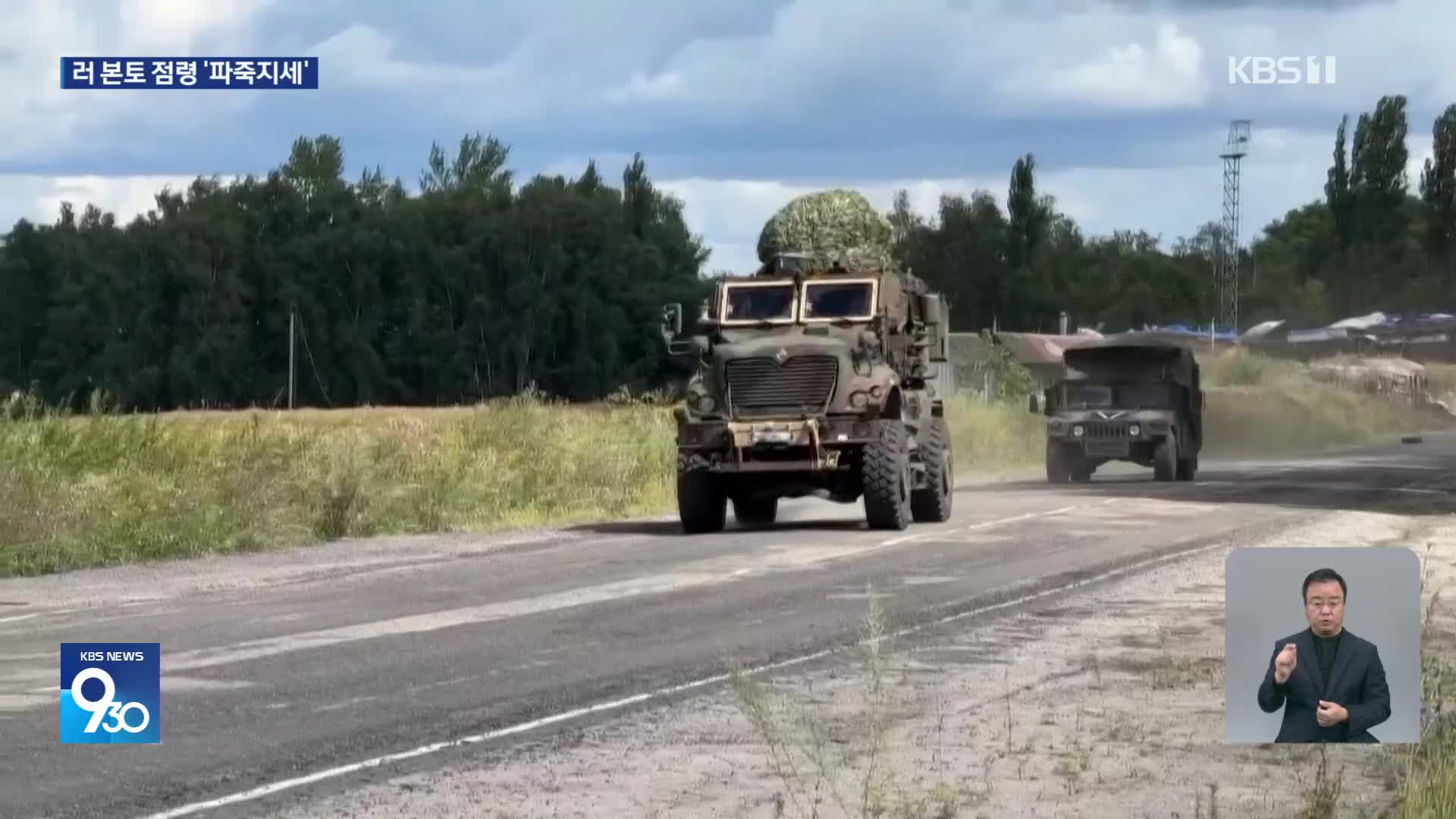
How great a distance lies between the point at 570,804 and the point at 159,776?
1858 mm

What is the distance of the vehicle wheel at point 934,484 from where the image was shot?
992 inches

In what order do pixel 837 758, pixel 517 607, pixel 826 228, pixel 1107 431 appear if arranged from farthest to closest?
pixel 826 228 < pixel 1107 431 < pixel 517 607 < pixel 837 758

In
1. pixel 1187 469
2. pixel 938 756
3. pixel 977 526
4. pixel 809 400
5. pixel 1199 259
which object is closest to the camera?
pixel 938 756

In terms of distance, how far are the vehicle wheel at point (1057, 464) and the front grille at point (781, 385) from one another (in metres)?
13.9

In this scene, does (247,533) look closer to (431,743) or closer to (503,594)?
(503,594)

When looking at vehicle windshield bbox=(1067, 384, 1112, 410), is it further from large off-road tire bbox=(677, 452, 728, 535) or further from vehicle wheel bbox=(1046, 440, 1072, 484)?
large off-road tire bbox=(677, 452, 728, 535)

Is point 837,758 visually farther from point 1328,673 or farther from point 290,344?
point 290,344

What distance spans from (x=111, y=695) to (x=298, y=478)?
14.2 m

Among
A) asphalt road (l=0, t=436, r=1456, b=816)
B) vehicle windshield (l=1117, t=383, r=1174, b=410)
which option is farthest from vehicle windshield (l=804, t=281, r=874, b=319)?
vehicle windshield (l=1117, t=383, r=1174, b=410)

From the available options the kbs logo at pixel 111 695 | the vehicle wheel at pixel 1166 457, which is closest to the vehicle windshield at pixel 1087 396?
the vehicle wheel at pixel 1166 457

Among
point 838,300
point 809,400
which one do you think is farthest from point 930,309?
point 809,400

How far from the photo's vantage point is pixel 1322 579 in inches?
270

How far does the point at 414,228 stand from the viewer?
302 feet

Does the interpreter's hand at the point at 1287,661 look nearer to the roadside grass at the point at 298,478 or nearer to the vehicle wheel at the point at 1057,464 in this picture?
the roadside grass at the point at 298,478
